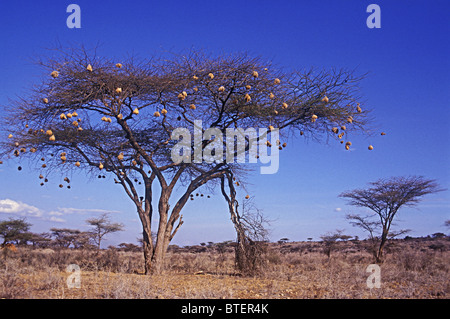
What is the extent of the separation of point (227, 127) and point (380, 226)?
14.4 m

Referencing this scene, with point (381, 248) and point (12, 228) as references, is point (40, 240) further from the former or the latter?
point (381, 248)

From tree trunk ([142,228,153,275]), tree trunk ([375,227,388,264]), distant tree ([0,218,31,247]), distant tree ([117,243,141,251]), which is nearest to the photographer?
tree trunk ([142,228,153,275])

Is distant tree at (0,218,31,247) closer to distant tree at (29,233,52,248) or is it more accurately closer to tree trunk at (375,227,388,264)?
distant tree at (29,233,52,248)

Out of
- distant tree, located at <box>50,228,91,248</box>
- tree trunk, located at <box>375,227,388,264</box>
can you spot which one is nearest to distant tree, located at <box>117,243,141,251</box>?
distant tree, located at <box>50,228,91,248</box>

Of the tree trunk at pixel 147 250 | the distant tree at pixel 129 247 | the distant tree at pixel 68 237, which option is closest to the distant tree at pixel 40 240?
the distant tree at pixel 68 237

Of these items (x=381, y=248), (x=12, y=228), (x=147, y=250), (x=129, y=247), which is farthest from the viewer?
(x=129, y=247)

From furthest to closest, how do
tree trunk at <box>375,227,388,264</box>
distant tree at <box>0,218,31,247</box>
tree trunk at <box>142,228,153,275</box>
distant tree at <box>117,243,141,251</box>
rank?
distant tree at <box>117,243,141,251</box>
distant tree at <box>0,218,31,247</box>
tree trunk at <box>375,227,388,264</box>
tree trunk at <box>142,228,153,275</box>

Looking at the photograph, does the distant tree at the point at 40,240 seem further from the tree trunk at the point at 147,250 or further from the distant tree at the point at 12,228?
the tree trunk at the point at 147,250

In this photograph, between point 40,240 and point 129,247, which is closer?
point 40,240

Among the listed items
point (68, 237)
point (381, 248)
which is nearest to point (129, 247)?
point (68, 237)

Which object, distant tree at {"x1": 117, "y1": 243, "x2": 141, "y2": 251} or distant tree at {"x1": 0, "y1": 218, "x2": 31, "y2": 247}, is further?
distant tree at {"x1": 117, "y1": 243, "x2": 141, "y2": 251}
